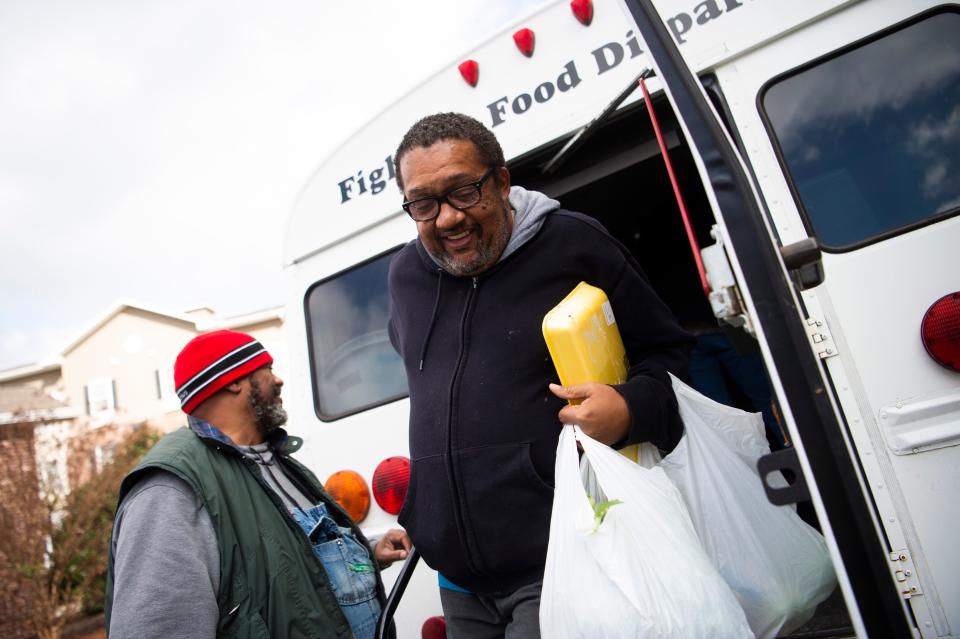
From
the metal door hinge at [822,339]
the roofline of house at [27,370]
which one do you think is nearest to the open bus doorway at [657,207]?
the metal door hinge at [822,339]

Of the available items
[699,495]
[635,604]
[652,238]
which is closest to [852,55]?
[699,495]

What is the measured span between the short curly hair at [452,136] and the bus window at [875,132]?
0.95 meters

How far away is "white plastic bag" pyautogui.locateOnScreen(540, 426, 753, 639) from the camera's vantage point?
3.90 ft

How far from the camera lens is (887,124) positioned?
1.92 metres

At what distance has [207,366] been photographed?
2.04 m

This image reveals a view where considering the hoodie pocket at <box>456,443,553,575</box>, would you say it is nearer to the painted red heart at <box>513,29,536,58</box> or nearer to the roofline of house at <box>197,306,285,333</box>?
the painted red heart at <box>513,29,536,58</box>

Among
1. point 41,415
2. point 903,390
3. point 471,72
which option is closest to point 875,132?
point 903,390

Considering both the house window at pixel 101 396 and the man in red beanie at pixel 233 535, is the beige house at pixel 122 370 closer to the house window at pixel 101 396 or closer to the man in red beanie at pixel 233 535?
the house window at pixel 101 396

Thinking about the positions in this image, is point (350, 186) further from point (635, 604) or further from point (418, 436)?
point (635, 604)

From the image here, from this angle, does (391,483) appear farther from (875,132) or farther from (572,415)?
(875,132)

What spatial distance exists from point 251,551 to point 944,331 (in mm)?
1869

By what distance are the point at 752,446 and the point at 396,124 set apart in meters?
2.00

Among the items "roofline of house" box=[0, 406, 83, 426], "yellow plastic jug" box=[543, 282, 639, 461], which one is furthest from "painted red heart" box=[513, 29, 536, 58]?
"roofline of house" box=[0, 406, 83, 426]

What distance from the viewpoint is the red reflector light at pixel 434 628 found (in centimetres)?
245
